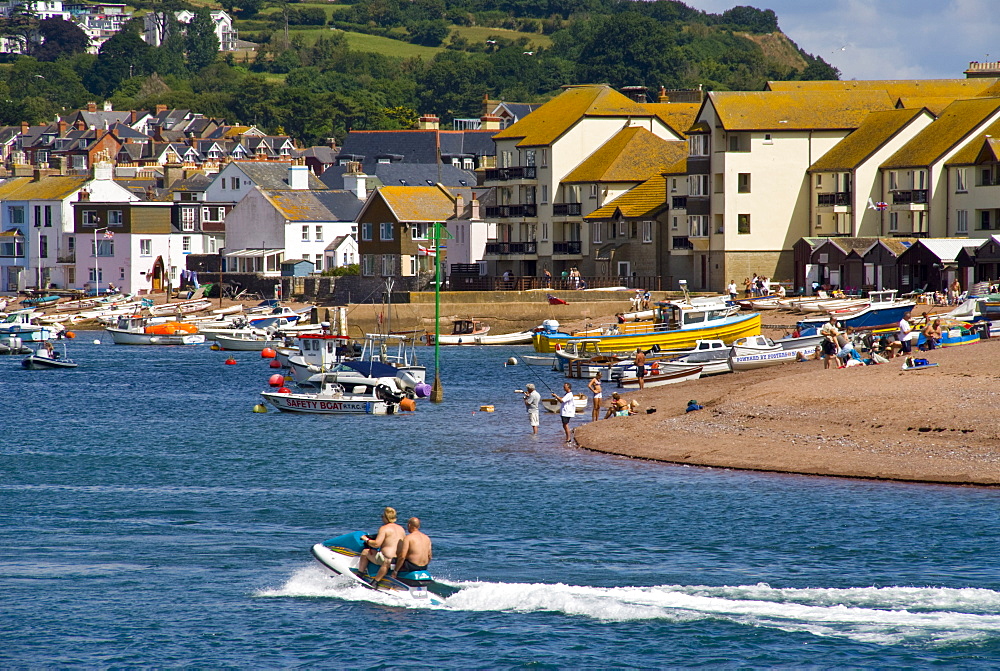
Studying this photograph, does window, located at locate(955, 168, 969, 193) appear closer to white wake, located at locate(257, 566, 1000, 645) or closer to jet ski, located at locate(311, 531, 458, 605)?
white wake, located at locate(257, 566, 1000, 645)

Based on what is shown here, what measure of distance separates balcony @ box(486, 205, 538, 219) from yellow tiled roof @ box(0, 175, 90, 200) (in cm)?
4210

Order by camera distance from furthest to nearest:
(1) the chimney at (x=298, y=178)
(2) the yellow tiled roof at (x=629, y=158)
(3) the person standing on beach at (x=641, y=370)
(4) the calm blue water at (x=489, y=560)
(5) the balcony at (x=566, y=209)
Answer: (1) the chimney at (x=298, y=178)
(5) the balcony at (x=566, y=209)
(2) the yellow tiled roof at (x=629, y=158)
(3) the person standing on beach at (x=641, y=370)
(4) the calm blue water at (x=489, y=560)

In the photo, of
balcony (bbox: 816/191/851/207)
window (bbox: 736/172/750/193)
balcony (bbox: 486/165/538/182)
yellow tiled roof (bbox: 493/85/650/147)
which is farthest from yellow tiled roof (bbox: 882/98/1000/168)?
balcony (bbox: 486/165/538/182)

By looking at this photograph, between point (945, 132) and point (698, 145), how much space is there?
656 inches

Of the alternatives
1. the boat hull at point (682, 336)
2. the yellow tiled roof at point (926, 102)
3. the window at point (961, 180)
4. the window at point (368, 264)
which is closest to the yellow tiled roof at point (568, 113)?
the window at point (368, 264)

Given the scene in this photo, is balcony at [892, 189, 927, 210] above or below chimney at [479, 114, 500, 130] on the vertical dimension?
below

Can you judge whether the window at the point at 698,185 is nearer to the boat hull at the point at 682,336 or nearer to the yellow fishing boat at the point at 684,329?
the yellow fishing boat at the point at 684,329

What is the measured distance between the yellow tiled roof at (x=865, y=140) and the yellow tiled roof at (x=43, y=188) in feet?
232

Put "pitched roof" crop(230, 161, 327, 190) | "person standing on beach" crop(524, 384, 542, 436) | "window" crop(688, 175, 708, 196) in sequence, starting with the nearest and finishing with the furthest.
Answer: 1. "person standing on beach" crop(524, 384, 542, 436)
2. "window" crop(688, 175, 708, 196)
3. "pitched roof" crop(230, 161, 327, 190)

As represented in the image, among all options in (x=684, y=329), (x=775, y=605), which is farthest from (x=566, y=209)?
(x=775, y=605)

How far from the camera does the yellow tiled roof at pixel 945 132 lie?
89062mm

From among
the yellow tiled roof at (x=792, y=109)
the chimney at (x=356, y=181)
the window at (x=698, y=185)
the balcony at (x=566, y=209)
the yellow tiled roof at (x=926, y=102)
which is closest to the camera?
the yellow tiled roof at (x=792, y=109)

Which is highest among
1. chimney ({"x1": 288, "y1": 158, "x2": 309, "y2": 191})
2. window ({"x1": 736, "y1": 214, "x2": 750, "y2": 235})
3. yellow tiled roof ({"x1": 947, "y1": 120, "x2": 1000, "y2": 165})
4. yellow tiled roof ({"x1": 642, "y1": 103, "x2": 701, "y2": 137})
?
yellow tiled roof ({"x1": 642, "y1": 103, "x2": 701, "y2": 137})

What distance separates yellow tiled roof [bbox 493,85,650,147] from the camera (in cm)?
11012
